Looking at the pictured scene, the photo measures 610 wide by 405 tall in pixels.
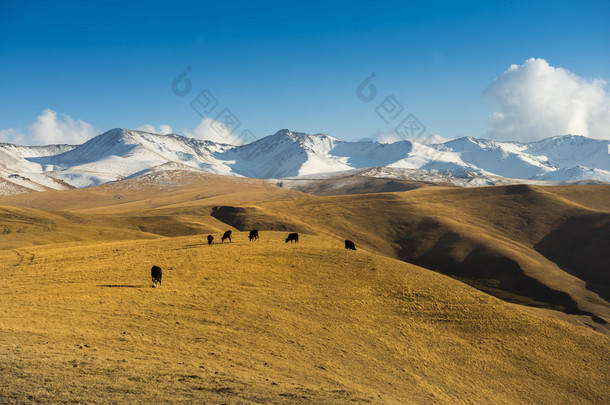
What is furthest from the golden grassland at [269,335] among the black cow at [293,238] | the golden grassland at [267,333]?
the black cow at [293,238]

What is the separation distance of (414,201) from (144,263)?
107m

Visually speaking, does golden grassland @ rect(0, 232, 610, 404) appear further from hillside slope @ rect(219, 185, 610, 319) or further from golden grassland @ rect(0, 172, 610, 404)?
hillside slope @ rect(219, 185, 610, 319)

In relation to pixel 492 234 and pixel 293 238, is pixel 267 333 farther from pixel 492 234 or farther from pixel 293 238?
pixel 492 234

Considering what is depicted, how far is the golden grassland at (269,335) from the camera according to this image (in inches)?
658

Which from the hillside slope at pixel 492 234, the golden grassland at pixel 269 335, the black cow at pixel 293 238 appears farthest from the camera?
the hillside slope at pixel 492 234

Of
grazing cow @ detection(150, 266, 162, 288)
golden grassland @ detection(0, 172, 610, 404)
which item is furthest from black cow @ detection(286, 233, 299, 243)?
grazing cow @ detection(150, 266, 162, 288)

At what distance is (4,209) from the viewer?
3740 inches

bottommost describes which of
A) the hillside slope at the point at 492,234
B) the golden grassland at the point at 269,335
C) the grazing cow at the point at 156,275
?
the hillside slope at the point at 492,234

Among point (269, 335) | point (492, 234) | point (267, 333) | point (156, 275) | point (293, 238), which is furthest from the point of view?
point (492, 234)

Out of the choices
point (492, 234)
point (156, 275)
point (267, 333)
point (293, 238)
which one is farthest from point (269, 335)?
point (492, 234)

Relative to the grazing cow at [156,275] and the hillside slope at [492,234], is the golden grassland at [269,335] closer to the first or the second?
the grazing cow at [156,275]

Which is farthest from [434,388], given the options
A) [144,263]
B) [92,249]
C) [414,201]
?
[414,201]

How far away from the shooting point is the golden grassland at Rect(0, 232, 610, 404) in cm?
1672

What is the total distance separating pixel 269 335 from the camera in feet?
81.3
